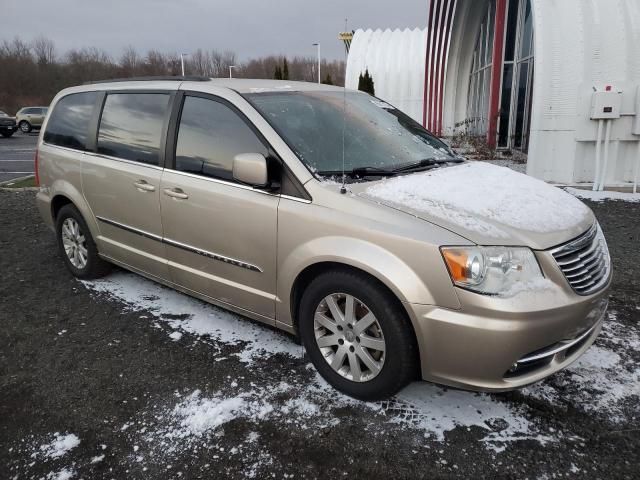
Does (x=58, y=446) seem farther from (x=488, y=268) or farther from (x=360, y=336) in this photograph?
(x=488, y=268)

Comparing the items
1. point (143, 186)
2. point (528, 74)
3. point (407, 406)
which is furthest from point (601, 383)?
point (528, 74)

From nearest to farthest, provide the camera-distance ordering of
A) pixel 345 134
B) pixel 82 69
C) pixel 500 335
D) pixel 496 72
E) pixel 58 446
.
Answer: pixel 500 335
pixel 58 446
pixel 345 134
pixel 496 72
pixel 82 69

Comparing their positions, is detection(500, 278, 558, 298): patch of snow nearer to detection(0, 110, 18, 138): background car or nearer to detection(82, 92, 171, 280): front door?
detection(82, 92, 171, 280): front door

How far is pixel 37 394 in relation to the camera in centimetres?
290

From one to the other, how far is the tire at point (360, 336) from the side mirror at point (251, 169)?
656 mm

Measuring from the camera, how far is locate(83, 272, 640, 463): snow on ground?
2.51 meters

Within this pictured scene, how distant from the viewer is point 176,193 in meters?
3.41

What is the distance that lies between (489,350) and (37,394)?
257 cm

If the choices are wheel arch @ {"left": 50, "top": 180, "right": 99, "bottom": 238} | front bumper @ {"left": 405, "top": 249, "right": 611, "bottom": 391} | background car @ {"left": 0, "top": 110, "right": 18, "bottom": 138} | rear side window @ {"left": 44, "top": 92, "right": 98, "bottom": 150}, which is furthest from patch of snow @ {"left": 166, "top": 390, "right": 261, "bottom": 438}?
background car @ {"left": 0, "top": 110, "right": 18, "bottom": 138}

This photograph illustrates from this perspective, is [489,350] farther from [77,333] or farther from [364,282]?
[77,333]

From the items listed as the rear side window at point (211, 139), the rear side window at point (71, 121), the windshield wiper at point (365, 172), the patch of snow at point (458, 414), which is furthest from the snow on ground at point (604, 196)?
the rear side window at point (71, 121)

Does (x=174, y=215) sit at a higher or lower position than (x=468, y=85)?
lower

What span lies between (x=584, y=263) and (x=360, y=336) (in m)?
1.24

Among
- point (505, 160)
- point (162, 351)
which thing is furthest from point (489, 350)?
point (505, 160)
